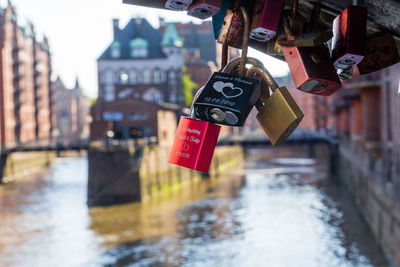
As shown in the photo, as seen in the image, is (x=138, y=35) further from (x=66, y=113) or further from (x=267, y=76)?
(x=267, y=76)

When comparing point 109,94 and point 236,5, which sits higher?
point 109,94

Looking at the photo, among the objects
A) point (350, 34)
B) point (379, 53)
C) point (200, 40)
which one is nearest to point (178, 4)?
point (350, 34)

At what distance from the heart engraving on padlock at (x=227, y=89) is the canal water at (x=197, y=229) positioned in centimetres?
2041

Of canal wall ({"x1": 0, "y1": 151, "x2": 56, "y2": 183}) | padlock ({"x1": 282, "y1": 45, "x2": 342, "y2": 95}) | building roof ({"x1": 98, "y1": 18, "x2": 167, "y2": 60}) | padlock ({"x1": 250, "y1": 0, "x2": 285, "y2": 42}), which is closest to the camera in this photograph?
padlock ({"x1": 282, "y1": 45, "x2": 342, "y2": 95})

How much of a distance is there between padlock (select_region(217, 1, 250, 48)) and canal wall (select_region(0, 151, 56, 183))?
63.0m

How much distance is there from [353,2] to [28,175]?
242 ft

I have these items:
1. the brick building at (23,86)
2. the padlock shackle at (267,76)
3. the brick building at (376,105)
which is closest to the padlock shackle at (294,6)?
the padlock shackle at (267,76)

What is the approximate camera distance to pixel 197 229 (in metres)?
30.8

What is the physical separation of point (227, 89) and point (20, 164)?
72.3m

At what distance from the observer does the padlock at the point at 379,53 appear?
2691mm

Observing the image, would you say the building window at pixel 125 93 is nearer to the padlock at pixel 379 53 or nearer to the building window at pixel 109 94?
the building window at pixel 109 94

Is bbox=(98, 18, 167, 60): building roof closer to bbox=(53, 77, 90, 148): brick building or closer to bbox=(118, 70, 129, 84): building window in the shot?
bbox=(118, 70, 129, 84): building window

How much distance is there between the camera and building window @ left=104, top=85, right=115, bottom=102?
67438 millimetres

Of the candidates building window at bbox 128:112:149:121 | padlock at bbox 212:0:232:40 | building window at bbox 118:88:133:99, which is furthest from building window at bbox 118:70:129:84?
padlock at bbox 212:0:232:40
